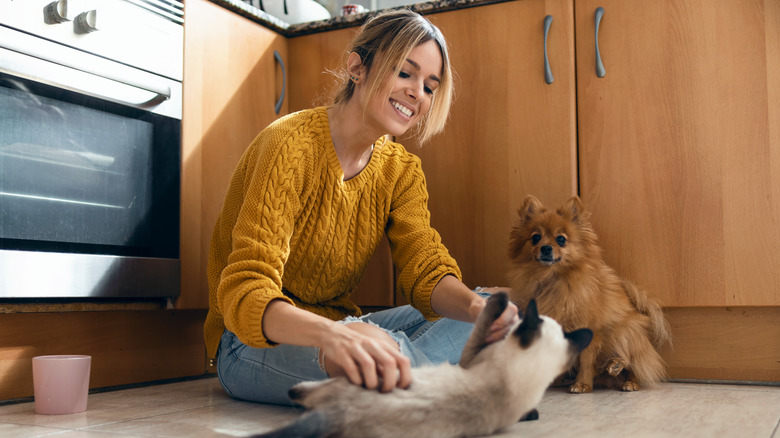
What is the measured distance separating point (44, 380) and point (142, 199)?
23.8 inches

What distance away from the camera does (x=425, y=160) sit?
2217 millimetres


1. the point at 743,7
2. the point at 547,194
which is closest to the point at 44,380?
the point at 547,194

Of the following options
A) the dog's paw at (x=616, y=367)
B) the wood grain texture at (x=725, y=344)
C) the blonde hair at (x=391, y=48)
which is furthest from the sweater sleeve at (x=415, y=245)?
the wood grain texture at (x=725, y=344)

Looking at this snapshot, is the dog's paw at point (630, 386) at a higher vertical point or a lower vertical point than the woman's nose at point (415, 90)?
lower

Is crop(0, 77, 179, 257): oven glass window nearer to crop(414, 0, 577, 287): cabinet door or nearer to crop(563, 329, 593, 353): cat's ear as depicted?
crop(414, 0, 577, 287): cabinet door

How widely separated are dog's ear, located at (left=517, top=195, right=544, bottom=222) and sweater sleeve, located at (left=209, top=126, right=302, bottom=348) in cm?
76

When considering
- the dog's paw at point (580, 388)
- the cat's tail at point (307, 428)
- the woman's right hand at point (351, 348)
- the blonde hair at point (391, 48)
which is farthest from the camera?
the dog's paw at point (580, 388)

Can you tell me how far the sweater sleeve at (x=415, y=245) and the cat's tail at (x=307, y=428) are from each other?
71 cm

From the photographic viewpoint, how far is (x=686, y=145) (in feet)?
6.30

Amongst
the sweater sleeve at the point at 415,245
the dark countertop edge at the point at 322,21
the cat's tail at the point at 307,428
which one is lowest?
the cat's tail at the point at 307,428

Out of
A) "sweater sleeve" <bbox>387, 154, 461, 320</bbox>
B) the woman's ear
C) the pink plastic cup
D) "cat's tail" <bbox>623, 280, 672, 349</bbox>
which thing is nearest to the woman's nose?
the woman's ear

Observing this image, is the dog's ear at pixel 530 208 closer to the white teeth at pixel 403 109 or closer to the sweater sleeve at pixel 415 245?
the sweater sleeve at pixel 415 245

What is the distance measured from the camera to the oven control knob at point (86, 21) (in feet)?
5.52

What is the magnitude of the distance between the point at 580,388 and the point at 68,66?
1.63 meters
